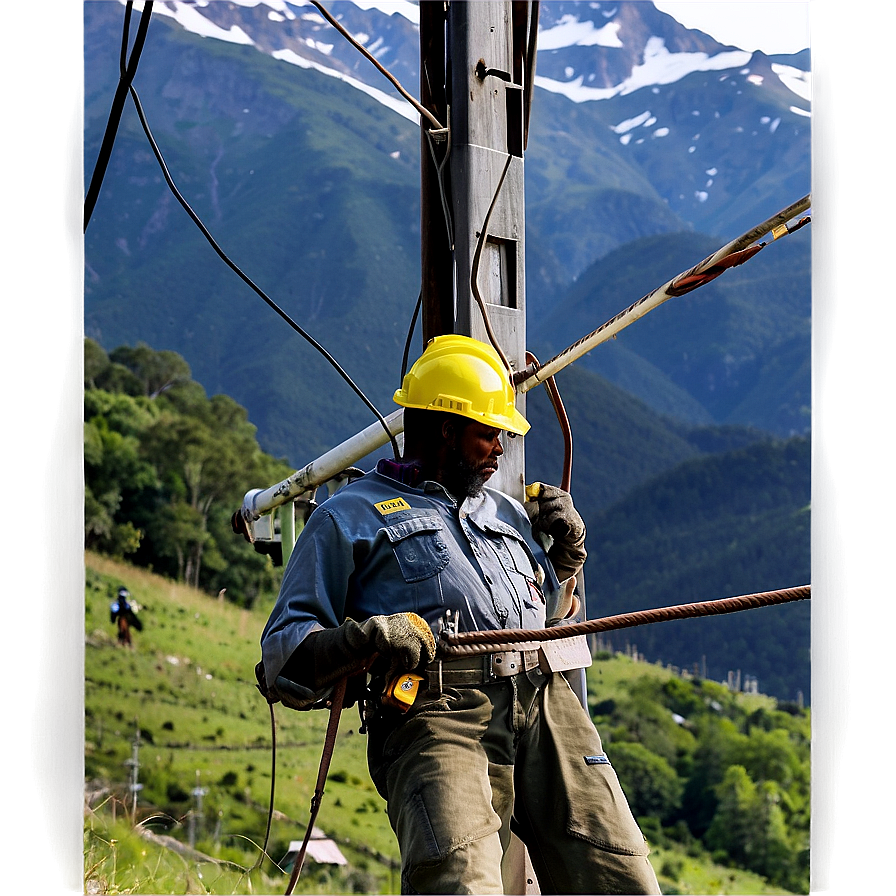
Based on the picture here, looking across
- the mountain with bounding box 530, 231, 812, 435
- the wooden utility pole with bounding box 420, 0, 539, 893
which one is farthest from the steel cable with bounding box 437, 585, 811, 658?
the mountain with bounding box 530, 231, 812, 435

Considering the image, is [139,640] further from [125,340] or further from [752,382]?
[752,382]

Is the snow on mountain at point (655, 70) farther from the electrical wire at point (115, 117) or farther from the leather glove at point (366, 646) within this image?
the leather glove at point (366, 646)

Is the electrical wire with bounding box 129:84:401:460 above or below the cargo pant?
above

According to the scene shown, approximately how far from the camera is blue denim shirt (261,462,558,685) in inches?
109

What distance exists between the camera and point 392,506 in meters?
2.97

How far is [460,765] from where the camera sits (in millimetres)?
2734

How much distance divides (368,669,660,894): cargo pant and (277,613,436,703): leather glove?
0.75 feet

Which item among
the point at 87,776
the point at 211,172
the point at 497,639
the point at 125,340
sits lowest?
the point at 87,776

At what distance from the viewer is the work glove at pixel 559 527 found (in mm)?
3330

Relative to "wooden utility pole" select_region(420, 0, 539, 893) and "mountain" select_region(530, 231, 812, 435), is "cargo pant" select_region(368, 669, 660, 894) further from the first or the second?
"mountain" select_region(530, 231, 812, 435)

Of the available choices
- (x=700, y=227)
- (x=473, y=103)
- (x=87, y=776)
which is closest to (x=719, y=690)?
(x=87, y=776)

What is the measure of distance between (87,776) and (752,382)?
190 ft

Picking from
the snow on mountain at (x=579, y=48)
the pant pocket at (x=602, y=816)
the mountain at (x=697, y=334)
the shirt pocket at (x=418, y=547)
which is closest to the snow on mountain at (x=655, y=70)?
the snow on mountain at (x=579, y=48)
